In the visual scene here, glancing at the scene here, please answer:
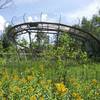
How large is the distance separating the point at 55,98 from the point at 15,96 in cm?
60

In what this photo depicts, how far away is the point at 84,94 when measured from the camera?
7309 mm

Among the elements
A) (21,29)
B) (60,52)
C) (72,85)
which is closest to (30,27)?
(21,29)

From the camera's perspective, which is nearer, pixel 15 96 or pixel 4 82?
pixel 15 96

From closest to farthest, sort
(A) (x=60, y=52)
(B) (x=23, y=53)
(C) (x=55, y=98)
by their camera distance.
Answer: (C) (x=55, y=98), (A) (x=60, y=52), (B) (x=23, y=53)

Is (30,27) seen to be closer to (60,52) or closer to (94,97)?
(60,52)

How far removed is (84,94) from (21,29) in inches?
977

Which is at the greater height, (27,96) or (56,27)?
(56,27)

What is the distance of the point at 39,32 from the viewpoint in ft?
101

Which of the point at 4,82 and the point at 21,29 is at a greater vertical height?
the point at 21,29

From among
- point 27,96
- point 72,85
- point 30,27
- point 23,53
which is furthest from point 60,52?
point 30,27

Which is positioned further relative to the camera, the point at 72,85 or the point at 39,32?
the point at 39,32

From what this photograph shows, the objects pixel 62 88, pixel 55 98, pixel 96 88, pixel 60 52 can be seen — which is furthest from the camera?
pixel 60 52

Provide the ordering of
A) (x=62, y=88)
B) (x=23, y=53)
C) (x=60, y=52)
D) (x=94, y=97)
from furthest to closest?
(x=23, y=53)
(x=60, y=52)
(x=94, y=97)
(x=62, y=88)

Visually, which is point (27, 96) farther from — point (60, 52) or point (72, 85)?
point (60, 52)
